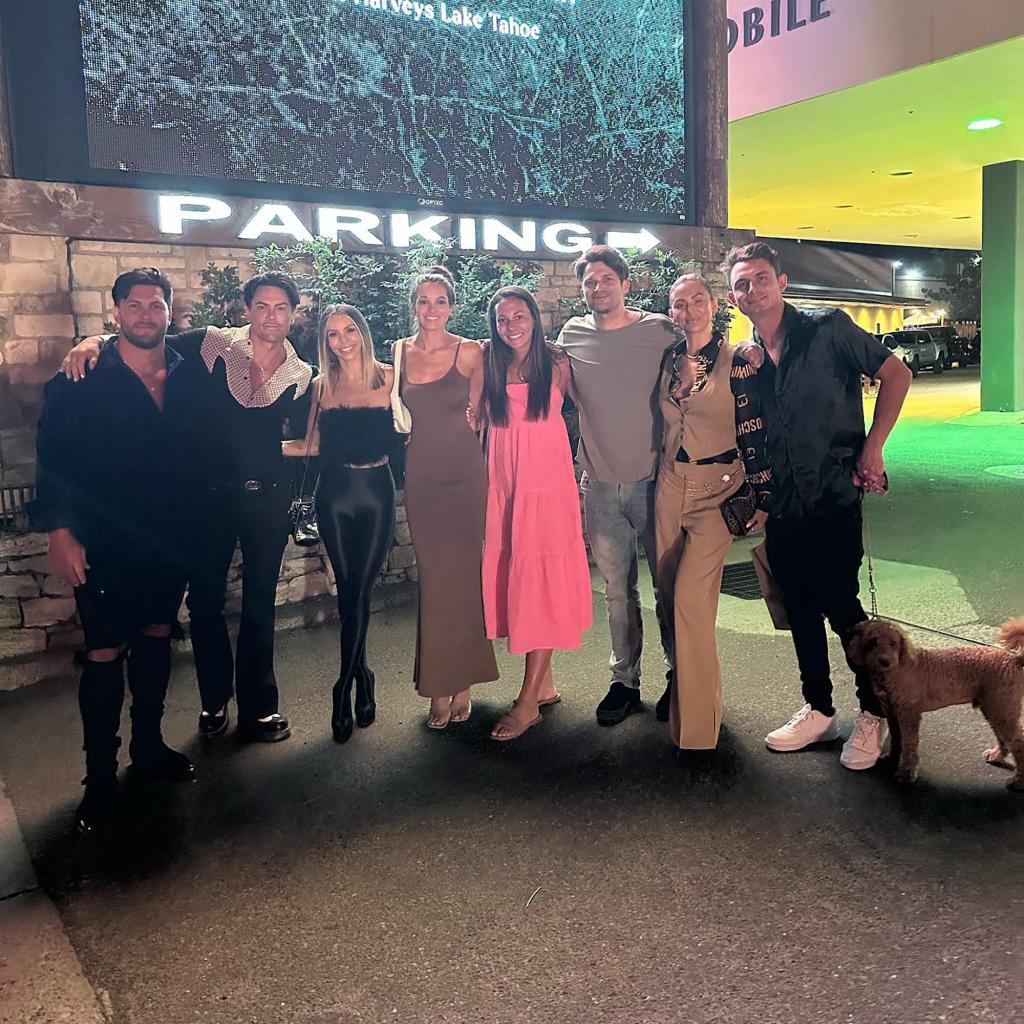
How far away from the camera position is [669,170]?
27.3 feet

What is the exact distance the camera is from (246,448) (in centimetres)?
358

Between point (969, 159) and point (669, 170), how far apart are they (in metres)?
8.48

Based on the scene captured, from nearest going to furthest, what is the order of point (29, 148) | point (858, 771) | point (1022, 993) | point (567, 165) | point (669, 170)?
point (1022, 993) → point (858, 771) → point (29, 148) → point (567, 165) → point (669, 170)

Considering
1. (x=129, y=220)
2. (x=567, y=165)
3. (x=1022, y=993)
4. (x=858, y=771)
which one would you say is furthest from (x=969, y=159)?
(x=1022, y=993)

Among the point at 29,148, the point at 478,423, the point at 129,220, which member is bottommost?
the point at 478,423

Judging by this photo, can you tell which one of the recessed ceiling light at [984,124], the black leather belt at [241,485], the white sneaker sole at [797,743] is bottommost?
the white sneaker sole at [797,743]

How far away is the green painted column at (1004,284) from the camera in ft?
48.3

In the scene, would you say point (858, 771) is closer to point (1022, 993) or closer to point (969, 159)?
point (1022, 993)

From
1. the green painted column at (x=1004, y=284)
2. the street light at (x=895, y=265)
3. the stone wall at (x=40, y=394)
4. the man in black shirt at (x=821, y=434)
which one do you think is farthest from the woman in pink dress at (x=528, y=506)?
the street light at (x=895, y=265)

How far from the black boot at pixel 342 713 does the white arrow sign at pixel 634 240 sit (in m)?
5.37

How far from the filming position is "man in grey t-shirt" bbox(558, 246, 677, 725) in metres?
3.66

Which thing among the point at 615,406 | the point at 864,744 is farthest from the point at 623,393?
the point at 864,744

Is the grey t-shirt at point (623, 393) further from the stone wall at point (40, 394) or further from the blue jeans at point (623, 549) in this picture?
the stone wall at point (40, 394)

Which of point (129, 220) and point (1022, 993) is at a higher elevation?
point (129, 220)
